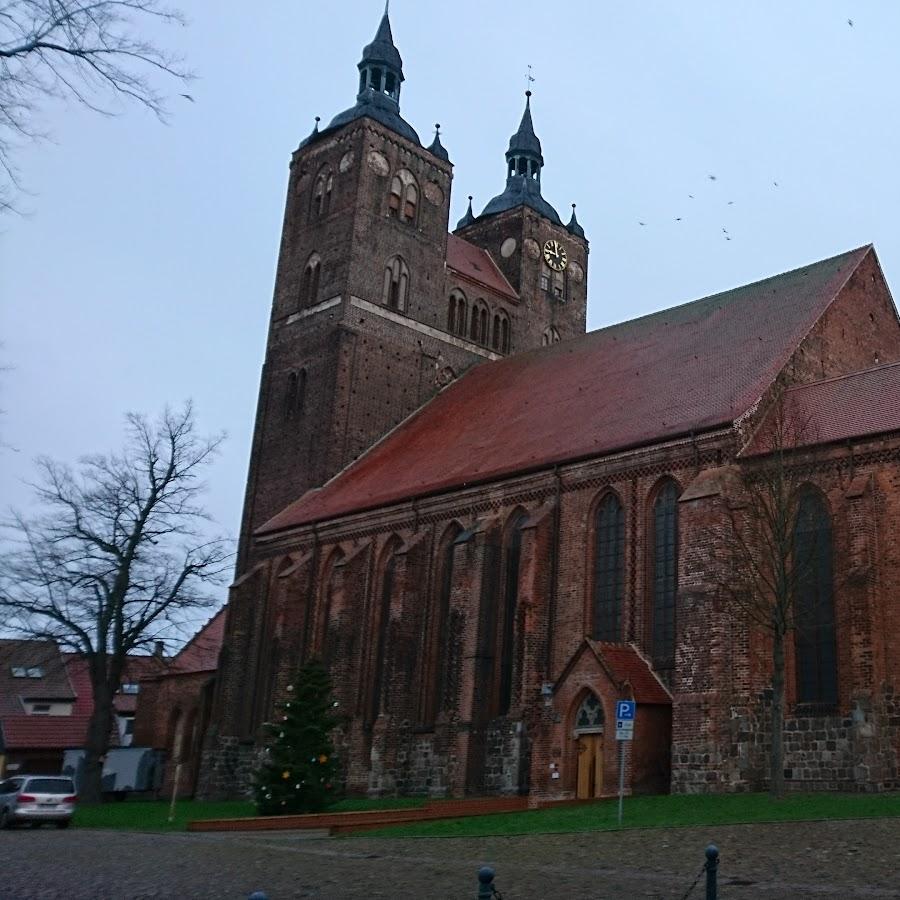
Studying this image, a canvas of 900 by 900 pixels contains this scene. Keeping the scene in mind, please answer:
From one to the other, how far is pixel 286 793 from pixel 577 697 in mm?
6631

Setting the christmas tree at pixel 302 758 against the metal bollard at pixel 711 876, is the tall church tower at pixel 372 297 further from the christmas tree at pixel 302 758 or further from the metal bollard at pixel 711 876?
the metal bollard at pixel 711 876

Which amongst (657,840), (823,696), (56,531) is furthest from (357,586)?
(657,840)

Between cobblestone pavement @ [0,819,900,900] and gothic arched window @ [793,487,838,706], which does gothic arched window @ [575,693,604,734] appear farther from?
cobblestone pavement @ [0,819,900,900]

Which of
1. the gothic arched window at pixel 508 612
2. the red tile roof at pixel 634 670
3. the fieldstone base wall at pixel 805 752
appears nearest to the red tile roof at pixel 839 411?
the red tile roof at pixel 634 670

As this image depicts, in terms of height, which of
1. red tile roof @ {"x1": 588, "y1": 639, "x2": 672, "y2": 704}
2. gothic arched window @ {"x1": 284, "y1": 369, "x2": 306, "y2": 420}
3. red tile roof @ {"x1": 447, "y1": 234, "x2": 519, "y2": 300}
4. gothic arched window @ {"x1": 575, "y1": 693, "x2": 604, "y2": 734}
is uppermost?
red tile roof @ {"x1": 447, "y1": 234, "x2": 519, "y2": 300}

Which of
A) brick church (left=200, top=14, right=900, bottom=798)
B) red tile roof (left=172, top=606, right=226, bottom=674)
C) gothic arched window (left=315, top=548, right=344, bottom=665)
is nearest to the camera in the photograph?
brick church (left=200, top=14, right=900, bottom=798)

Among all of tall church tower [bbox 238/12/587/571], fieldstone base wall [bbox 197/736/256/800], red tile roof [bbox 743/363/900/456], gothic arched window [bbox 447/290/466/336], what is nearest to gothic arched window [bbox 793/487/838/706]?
red tile roof [bbox 743/363/900/456]

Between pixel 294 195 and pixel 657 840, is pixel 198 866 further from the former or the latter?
pixel 294 195

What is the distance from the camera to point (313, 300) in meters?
43.5

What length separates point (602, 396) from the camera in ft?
103

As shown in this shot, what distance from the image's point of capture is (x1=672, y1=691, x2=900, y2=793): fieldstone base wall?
68.3 feet

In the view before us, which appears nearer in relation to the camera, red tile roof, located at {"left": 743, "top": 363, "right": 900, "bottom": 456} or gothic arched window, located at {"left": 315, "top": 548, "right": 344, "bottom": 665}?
red tile roof, located at {"left": 743, "top": 363, "right": 900, "bottom": 456}

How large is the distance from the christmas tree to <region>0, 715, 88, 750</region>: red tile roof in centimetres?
2584

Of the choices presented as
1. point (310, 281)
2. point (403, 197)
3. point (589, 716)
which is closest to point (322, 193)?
point (403, 197)
